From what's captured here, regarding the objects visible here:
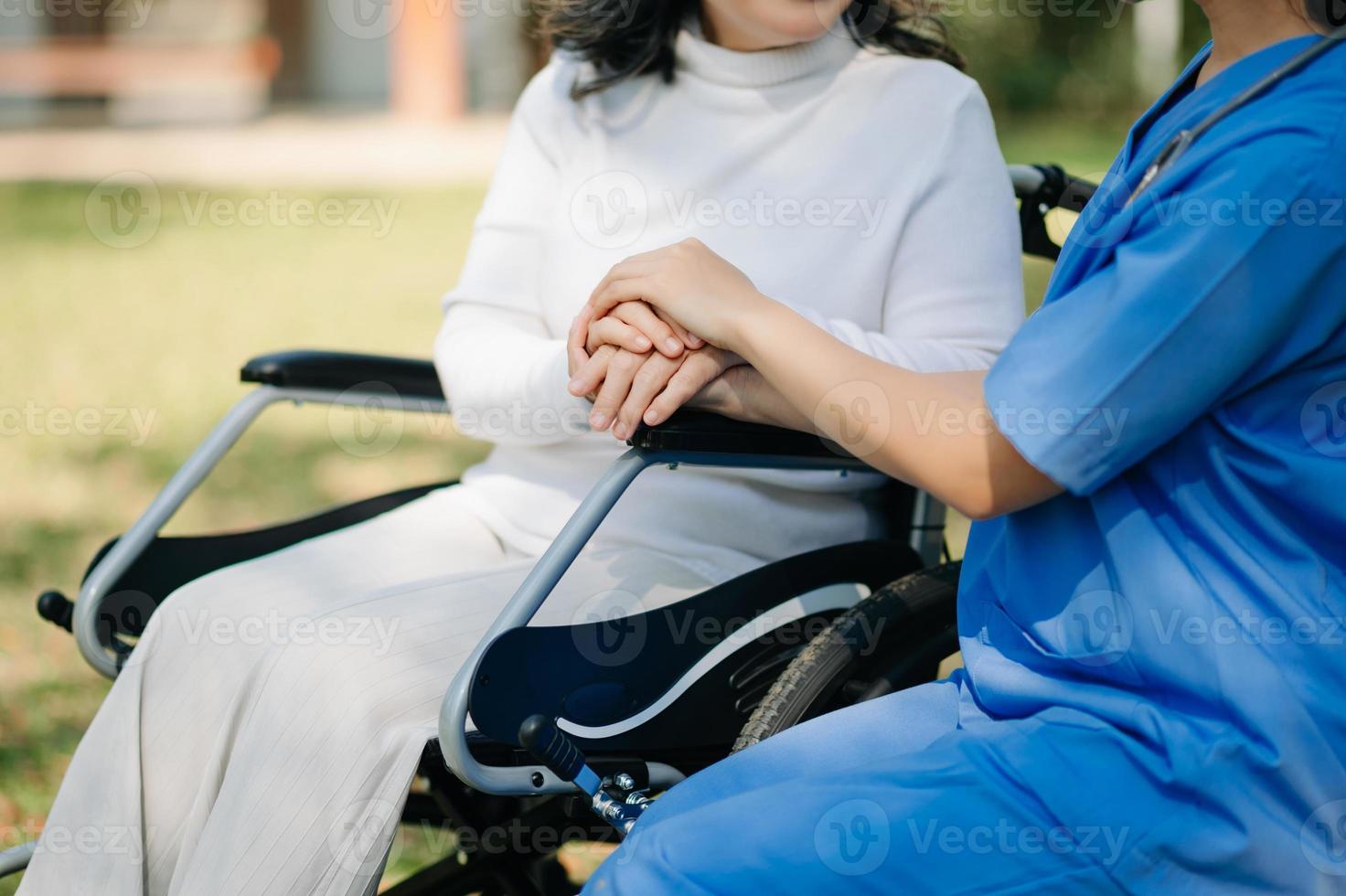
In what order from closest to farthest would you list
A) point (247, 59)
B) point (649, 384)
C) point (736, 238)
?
point (649, 384) → point (736, 238) → point (247, 59)

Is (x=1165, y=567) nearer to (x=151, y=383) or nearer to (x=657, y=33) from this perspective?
(x=657, y=33)

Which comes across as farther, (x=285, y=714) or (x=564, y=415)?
(x=564, y=415)

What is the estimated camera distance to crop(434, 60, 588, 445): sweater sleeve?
73.6 inches

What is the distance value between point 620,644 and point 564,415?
1.07 feet

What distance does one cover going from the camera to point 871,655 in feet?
5.32

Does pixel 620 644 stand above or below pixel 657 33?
below

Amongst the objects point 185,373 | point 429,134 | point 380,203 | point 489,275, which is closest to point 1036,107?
point 429,134

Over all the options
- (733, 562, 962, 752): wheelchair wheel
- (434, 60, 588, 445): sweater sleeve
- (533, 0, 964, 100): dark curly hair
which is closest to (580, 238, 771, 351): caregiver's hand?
(434, 60, 588, 445): sweater sleeve

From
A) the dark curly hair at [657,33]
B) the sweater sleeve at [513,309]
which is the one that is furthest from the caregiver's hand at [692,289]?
the dark curly hair at [657,33]

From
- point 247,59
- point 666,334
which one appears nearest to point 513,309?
point 666,334

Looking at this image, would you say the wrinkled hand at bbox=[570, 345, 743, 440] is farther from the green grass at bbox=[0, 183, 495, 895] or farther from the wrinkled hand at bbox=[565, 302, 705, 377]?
the green grass at bbox=[0, 183, 495, 895]

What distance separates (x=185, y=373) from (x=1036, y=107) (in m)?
11.9

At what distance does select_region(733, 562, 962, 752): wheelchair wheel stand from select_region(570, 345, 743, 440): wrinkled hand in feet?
1.05

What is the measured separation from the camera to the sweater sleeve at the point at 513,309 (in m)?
1.87
